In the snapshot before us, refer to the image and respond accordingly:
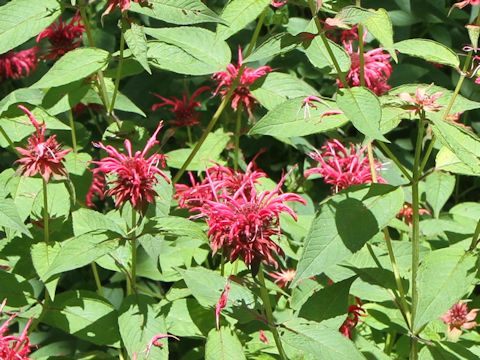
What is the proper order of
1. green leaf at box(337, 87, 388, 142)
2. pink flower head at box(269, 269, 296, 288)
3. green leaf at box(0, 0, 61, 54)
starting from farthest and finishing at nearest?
pink flower head at box(269, 269, 296, 288) < green leaf at box(0, 0, 61, 54) < green leaf at box(337, 87, 388, 142)

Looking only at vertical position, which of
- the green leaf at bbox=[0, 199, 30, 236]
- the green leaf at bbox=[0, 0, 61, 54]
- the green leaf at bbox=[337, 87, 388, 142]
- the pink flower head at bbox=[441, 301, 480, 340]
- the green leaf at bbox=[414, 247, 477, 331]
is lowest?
the pink flower head at bbox=[441, 301, 480, 340]

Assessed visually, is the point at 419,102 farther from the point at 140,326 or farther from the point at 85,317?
the point at 85,317

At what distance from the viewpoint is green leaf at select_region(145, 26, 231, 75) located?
62.4 inches

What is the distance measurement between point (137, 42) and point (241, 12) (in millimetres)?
233

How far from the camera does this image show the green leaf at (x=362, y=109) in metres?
1.19

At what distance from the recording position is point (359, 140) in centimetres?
204

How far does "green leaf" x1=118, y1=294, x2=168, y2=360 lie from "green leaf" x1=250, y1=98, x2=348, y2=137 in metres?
0.36

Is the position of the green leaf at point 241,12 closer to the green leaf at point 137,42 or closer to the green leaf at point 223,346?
the green leaf at point 137,42

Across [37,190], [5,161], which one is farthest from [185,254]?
[5,161]

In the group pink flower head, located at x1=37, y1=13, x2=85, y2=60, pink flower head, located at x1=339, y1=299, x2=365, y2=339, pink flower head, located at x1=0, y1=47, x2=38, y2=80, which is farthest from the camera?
pink flower head, located at x1=0, y1=47, x2=38, y2=80

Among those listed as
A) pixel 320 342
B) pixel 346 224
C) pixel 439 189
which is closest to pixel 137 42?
pixel 346 224

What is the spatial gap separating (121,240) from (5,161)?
1.12 m

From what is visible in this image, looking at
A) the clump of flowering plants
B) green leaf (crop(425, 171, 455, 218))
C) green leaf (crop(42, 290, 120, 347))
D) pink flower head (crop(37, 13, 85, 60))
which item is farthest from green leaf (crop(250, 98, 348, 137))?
pink flower head (crop(37, 13, 85, 60))

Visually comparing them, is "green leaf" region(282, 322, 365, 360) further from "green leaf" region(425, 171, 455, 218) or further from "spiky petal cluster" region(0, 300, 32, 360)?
"green leaf" region(425, 171, 455, 218)
